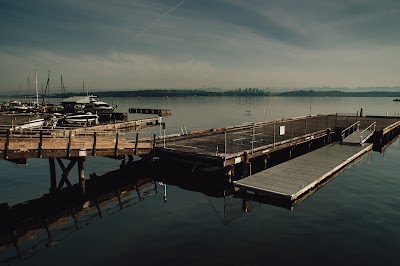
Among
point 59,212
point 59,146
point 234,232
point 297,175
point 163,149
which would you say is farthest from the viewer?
point 163,149

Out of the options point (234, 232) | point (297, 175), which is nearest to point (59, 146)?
point (234, 232)

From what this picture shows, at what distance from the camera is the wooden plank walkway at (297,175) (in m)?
18.4

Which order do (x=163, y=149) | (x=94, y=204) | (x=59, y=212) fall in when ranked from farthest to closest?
(x=163, y=149) → (x=94, y=204) → (x=59, y=212)

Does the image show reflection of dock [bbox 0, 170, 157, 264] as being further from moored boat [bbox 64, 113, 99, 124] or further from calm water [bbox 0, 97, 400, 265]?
moored boat [bbox 64, 113, 99, 124]

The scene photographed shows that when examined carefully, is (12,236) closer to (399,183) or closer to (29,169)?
(29,169)

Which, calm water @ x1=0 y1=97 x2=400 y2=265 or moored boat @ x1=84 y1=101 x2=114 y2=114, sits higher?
moored boat @ x1=84 y1=101 x2=114 y2=114

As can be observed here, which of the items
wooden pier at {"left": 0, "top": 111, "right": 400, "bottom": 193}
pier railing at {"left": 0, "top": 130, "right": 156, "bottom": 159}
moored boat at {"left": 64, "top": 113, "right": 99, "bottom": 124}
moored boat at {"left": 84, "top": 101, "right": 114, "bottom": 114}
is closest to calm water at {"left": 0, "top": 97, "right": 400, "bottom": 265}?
wooden pier at {"left": 0, "top": 111, "right": 400, "bottom": 193}

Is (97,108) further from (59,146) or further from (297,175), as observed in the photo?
(297,175)

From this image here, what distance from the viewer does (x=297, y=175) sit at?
70.3ft

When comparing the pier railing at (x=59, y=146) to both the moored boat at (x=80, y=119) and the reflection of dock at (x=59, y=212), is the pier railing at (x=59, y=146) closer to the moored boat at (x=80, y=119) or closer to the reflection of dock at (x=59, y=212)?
the reflection of dock at (x=59, y=212)

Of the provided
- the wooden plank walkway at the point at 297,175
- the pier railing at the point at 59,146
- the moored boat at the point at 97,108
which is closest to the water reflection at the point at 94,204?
the wooden plank walkway at the point at 297,175

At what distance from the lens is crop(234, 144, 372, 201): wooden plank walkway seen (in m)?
18.4

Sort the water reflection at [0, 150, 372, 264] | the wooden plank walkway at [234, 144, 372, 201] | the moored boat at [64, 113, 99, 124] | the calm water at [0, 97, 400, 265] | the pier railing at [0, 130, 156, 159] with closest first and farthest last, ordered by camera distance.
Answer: the calm water at [0, 97, 400, 265]
the water reflection at [0, 150, 372, 264]
the pier railing at [0, 130, 156, 159]
the wooden plank walkway at [234, 144, 372, 201]
the moored boat at [64, 113, 99, 124]

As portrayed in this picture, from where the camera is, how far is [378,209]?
61.8ft
